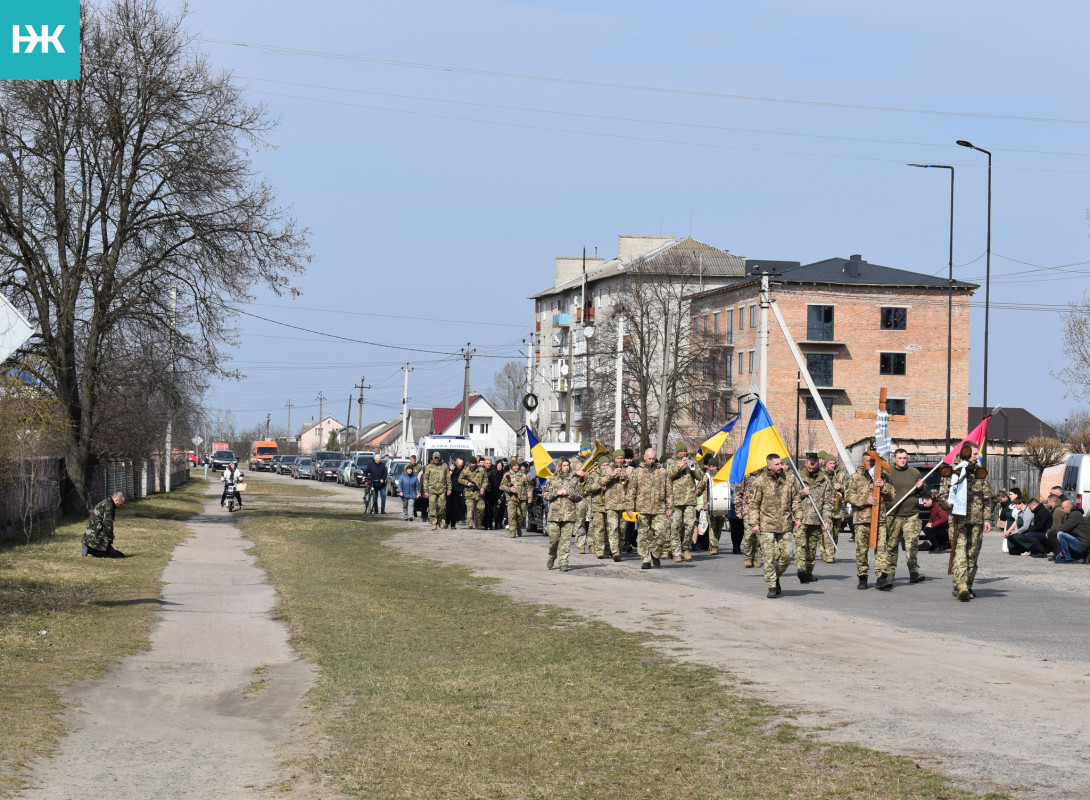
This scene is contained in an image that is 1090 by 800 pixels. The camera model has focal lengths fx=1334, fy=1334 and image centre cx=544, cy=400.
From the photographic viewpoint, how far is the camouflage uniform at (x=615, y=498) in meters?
22.2

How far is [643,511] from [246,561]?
7.22m

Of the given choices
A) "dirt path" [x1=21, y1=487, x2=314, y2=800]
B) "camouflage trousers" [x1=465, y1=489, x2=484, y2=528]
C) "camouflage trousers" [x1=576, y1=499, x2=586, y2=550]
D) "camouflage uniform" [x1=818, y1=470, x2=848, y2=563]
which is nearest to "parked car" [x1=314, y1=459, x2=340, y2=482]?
"camouflage trousers" [x1=465, y1=489, x2=484, y2=528]

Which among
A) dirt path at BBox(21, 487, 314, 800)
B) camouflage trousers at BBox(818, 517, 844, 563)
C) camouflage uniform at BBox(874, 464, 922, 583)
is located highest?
camouflage uniform at BBox(874, 464, 922, 583)

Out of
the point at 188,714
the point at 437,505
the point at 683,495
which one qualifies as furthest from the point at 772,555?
the point at 437,505

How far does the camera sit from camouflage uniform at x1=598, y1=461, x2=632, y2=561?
22.2 m

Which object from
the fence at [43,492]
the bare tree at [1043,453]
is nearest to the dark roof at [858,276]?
the bare tree at [1043,453]

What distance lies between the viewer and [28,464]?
1024 inches

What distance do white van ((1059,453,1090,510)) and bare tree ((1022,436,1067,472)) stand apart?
21026 mm

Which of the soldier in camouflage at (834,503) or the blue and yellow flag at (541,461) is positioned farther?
the blue and yellow flag at (541,461)

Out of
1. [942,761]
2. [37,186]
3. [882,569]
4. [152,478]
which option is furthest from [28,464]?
[152,478]

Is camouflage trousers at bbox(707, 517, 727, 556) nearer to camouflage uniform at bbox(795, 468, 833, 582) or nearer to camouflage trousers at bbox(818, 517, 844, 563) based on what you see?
camouflage trousers at bbox(818, 517, 844, 563)

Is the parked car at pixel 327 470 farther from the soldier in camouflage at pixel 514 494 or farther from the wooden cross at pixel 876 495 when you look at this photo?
the wooden cross at pixel 876 495

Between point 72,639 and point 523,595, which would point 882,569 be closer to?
point 523,595

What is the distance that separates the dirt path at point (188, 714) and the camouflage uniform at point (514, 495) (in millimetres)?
14976
